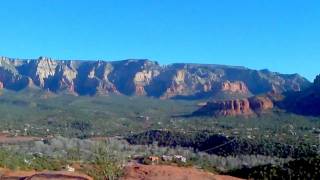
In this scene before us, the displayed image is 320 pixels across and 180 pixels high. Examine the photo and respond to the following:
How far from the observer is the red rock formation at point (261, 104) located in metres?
188

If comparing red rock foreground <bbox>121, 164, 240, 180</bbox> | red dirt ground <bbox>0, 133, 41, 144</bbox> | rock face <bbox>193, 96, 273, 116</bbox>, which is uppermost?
rock face <bbox>193, 96, 273, 116</bbox>

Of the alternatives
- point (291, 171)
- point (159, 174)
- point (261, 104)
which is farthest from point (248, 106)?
point (159, 174)

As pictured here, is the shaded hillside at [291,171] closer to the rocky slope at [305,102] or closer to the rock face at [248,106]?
the rocky slope at [305,102]

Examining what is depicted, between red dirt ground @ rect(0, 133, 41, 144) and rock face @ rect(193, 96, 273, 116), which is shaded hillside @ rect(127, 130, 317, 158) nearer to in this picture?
red dirt ground @ rect(0, 133, 41, 144)

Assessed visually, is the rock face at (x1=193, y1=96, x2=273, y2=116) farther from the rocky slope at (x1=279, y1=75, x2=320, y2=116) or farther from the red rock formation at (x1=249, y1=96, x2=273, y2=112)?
the rocky slope at (x1=279, y1=75, x2=320, y2=116)

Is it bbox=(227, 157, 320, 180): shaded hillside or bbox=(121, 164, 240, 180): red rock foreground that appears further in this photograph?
bbox=(227, 157, 320, 180): shaded hillside

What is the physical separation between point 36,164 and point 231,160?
109 ft

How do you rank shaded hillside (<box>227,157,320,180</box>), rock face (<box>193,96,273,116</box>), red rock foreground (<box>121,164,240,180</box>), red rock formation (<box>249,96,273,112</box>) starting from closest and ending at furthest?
red rock foreground (<box>121,164,240,180</box>) → shaded hillside (<box>227,157,320,180</box>) → red rock formation (<box>249,96,273,112</box>) → rock face (<box>193,96,273,116</box>)

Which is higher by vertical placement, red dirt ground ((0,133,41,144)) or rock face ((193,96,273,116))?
rock face ((193,96,273,116))

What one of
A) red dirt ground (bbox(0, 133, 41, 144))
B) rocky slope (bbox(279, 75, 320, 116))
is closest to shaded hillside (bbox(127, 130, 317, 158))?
red dirt ground (bbox(0, 133, 41, 144))

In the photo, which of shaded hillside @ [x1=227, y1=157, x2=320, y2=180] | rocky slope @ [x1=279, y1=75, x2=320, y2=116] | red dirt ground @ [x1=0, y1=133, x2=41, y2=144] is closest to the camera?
shaded hillside @ [x1=227, y1=157, x2=320, y2=180]

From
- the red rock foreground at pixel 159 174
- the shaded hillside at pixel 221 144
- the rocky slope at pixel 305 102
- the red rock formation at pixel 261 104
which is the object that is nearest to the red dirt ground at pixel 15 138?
the shaded hillside at pixel 221 144

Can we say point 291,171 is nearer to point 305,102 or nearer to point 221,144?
point 221,144

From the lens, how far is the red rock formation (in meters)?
188
